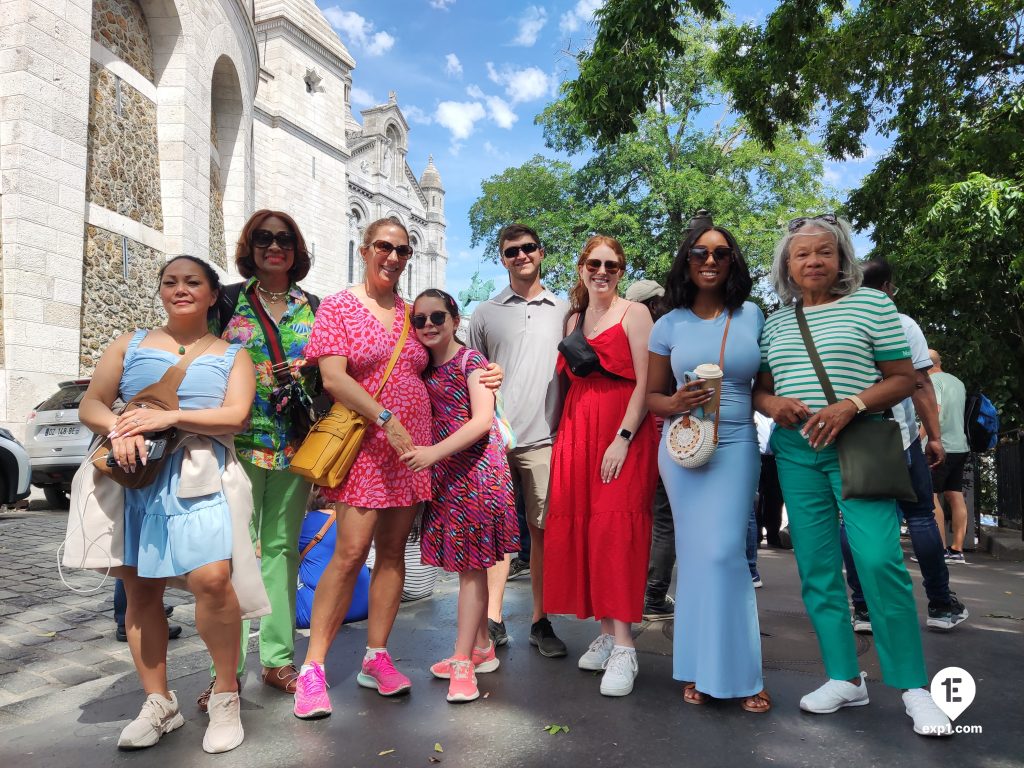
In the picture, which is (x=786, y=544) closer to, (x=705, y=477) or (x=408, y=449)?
(x=705, y=477)

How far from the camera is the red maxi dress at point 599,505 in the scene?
11.3ft

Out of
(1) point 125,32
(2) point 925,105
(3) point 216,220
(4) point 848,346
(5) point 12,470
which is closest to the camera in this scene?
(4) point 848,346

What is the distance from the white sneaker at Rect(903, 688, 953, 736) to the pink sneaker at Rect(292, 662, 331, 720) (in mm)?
2281

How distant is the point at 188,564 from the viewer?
8.92ft

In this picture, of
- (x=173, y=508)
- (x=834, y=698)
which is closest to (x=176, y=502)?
(x=173, y=508)

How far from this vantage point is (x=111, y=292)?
1271 centimetres

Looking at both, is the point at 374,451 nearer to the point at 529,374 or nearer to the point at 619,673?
the point at 529,374

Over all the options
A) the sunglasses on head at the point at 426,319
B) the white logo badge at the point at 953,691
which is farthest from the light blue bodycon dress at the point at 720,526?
the sunglasses on head at the point at 426,319

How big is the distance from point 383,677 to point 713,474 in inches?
66.8

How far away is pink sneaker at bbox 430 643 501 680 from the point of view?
3578 mm

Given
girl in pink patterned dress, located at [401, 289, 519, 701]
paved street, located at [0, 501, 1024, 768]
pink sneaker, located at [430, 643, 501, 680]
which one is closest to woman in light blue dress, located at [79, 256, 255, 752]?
paved street, located at [0, 501, 1024, 768]

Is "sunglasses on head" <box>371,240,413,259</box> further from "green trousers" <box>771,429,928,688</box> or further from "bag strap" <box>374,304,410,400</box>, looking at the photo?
"green trousers" <box>771,429,928,688</box>

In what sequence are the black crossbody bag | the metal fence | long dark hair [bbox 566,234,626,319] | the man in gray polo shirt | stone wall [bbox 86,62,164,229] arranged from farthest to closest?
stone wall [bbox 86,62,164,229]
the metal fence
the man in gray polo shirt
long dark hair [bbox 566,234,626,319]
the black crossbody bag

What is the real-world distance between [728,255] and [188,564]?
8.28 feet
